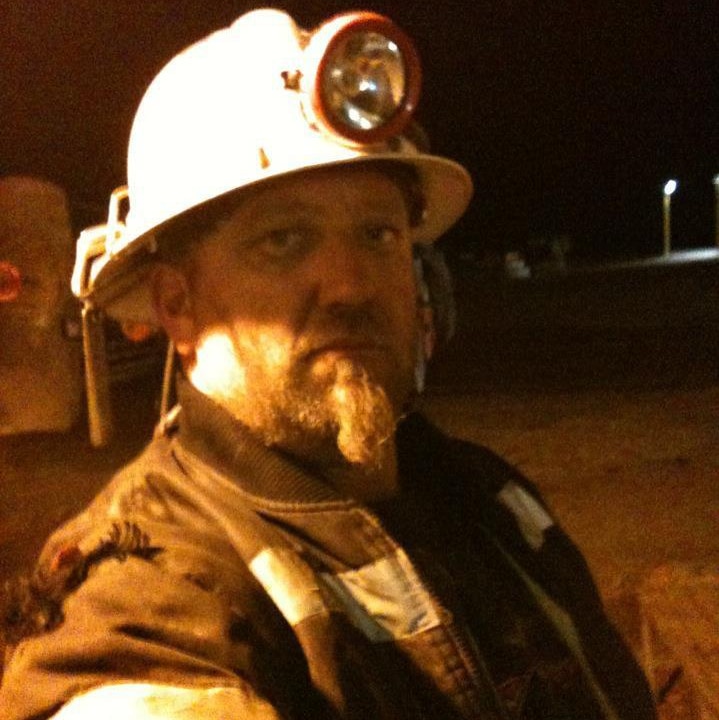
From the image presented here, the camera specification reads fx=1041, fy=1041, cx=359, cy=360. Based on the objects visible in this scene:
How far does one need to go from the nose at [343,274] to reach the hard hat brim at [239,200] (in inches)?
6.0

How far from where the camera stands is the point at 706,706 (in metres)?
3.15

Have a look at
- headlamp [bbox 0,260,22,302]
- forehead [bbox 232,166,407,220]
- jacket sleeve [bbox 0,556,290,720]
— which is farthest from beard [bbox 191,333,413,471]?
headlamp [bbox 0,260,22,302]

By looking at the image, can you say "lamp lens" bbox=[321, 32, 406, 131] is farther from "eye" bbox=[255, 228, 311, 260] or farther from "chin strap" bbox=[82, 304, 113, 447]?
"chin strap" bbox=[82, 304, 113, 447]

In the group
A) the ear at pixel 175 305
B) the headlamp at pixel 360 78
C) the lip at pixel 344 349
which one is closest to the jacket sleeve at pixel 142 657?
the lip at pixel 344 349

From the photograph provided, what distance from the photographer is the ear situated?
6.58ft

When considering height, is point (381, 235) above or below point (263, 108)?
below

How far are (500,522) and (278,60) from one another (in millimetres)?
1015

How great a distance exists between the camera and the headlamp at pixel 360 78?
1.85 meters

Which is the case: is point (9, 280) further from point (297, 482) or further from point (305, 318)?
point (297, 482)

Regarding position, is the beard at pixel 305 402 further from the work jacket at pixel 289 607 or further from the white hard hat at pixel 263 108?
the white hard hat at pixel 263 108

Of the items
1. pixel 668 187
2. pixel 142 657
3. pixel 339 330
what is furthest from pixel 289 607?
pixel 668 187

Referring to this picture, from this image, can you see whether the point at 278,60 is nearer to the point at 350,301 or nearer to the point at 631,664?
the point at 350,301

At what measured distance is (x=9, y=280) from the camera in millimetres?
4707

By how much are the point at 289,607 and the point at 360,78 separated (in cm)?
97
